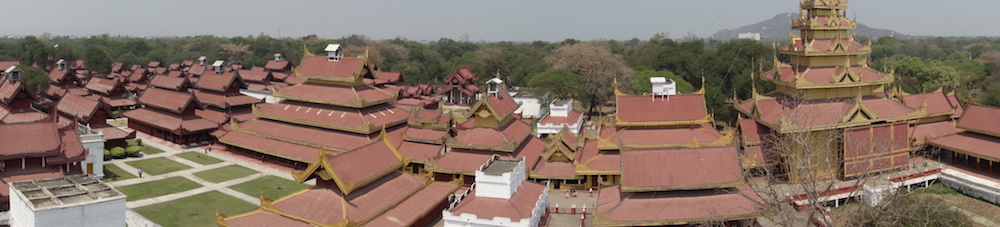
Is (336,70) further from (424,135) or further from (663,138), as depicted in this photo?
(663,138)

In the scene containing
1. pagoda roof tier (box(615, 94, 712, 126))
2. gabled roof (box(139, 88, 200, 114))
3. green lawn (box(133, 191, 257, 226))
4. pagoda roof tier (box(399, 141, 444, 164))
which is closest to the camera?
green lawn (box(133, 191, 257, 226))

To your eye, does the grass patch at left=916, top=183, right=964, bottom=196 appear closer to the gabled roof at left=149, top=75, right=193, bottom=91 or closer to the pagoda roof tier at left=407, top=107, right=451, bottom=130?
the pagoda roof tier at left=407, top=107, right=451, bottom=130

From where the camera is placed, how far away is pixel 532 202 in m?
22.1

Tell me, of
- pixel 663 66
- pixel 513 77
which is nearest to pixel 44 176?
pixel 663 66

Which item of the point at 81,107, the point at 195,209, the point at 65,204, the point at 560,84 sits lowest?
the point at 195,209

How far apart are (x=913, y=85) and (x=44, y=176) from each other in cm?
5931

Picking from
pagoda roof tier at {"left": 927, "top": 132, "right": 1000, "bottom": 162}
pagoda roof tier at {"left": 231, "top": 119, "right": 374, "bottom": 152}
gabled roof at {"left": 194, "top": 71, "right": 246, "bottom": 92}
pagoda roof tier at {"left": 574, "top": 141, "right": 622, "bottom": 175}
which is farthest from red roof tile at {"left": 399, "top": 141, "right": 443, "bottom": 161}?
pagoda roof tier at {"left": 927, "top": 132, "right": 1000, "bottom": 162}

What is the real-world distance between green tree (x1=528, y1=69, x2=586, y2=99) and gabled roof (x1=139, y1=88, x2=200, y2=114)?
25.6 m

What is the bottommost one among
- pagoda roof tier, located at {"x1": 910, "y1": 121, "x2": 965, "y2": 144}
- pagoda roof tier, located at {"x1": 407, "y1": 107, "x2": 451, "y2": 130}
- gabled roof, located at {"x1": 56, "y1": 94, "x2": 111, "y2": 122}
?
pagoda roof tier, located at {"x1": 910, "y1": 121, "x2": 965, "y2": 144}

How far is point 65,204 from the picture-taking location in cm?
2009

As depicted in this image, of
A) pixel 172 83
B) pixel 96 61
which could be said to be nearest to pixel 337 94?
pixel 172 83

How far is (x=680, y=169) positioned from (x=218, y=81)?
34823 mm

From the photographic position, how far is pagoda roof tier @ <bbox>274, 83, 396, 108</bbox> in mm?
34469

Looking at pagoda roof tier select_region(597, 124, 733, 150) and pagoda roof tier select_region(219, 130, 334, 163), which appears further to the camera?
pagoda roof tier select_region(219, 130, 334, 163)
